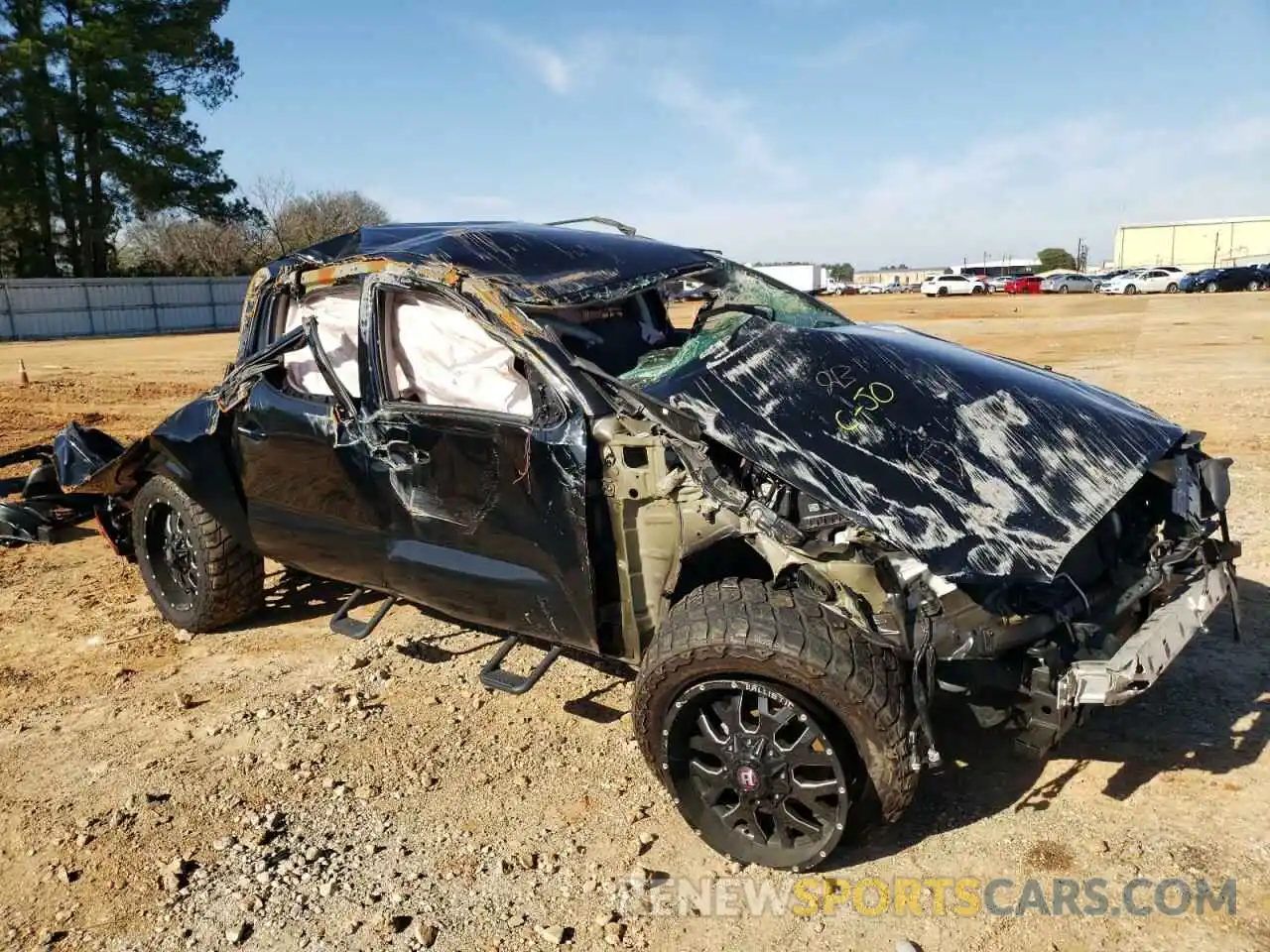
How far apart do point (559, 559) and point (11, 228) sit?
1683 inches

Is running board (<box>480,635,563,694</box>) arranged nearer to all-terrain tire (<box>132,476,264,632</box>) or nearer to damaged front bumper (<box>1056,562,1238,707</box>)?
damaged front bumper (<box>1056,562,1238,707</box>)

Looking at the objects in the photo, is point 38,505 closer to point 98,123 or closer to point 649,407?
point 649,407

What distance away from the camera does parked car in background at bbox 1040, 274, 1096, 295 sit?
51.6 meters

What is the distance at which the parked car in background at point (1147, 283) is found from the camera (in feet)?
151

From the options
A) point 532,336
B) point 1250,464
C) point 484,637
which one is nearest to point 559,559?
point 532,336

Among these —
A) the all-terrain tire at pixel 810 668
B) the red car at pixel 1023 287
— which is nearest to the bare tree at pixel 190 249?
the red car at pixel 1023 287

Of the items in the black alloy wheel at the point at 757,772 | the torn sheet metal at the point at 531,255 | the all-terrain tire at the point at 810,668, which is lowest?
the black alloy wheel at the point at 757,772

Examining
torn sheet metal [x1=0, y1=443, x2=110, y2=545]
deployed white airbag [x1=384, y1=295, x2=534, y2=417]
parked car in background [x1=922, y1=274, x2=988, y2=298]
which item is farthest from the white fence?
parked car in background [x1=922, y1=274, x2=988, y2=298]

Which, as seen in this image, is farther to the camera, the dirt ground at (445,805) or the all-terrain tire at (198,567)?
the all-terrain tire at (198,567)

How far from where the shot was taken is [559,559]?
3.29 metres

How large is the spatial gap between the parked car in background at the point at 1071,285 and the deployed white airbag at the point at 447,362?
53665 mm

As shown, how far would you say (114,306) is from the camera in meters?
35.7

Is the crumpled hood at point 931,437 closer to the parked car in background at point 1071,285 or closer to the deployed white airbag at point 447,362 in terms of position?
the deployed white airbag at point 447,362

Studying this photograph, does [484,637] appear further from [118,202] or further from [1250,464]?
[118,202]
